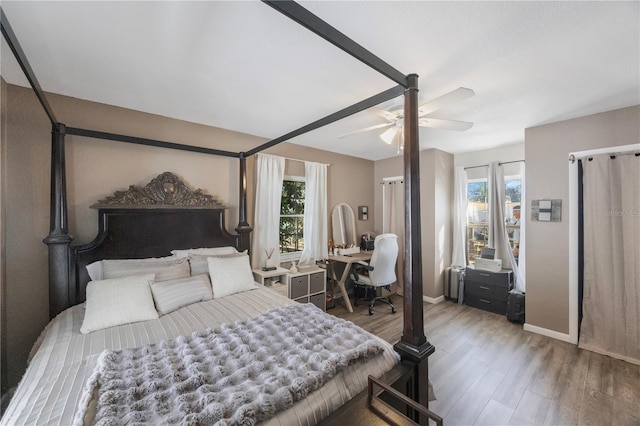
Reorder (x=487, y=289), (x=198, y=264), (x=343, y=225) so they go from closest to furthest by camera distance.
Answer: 1. (x=198, y=264)
2. (x=487, y=289)
3. (x=343, y=225)

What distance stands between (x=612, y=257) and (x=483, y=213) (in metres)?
1.68

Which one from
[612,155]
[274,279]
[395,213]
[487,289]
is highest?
[612,155]

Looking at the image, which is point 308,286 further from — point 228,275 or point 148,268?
point 148,268

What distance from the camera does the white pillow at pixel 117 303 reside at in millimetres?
1673

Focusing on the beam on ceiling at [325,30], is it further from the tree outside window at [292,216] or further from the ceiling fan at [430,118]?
the tree outside window at [292,216]

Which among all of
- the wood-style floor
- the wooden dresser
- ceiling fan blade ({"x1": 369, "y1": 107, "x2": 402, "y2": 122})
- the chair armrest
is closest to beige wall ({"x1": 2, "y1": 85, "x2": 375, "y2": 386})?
ceiling fan blade ({"x1": 369, "y1": 107, "x2": 402, "y2": 122})

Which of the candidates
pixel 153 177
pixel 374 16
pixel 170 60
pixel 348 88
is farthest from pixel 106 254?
pixel 374 16

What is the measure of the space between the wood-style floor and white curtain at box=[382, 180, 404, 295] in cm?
143

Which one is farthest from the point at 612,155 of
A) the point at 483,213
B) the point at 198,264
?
the point at 198,264

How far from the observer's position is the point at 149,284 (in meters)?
2.00

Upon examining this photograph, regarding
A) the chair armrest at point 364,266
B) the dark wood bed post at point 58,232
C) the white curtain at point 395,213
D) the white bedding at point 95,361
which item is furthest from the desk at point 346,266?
the dark wood bed post at point 58,232

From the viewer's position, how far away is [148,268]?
2178 millimetres

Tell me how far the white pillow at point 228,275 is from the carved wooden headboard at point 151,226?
0.49m

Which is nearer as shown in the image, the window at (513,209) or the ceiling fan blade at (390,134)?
the ceiling fan blade at (390,134)
